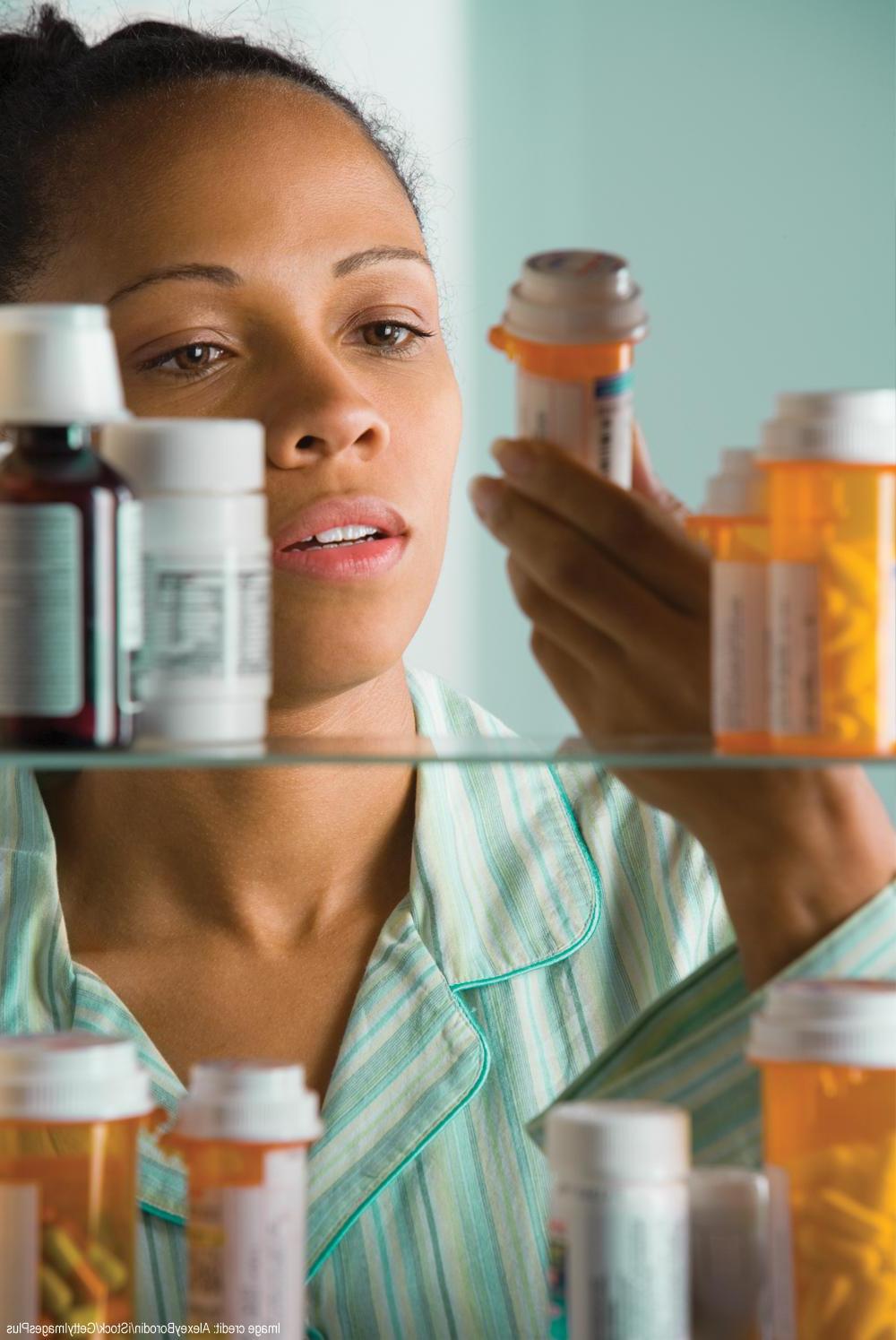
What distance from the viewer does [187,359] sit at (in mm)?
892

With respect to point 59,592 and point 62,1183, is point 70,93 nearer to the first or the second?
point 59,592

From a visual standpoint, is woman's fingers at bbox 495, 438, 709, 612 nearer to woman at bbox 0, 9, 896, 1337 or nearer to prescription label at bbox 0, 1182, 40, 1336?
woman at bbox 0, 9, 896, 1337

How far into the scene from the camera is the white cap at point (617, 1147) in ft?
1.94

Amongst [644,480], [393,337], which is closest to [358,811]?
[393,337]

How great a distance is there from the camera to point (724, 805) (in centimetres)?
72

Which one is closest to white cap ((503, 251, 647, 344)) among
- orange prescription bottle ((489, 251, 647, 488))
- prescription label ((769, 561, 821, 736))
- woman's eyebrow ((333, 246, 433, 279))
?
orange prescription bottle ((489, 251, 647, 488))

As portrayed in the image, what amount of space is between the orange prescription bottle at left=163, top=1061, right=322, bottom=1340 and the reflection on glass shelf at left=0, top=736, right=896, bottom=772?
109mm

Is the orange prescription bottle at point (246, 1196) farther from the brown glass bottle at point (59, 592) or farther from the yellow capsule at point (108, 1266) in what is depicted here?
the brown glass bottle at point (59, 592)

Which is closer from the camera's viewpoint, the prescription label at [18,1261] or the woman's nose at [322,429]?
the prescription label at [18,1261]

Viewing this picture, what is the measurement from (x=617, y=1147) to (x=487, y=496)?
246 mm

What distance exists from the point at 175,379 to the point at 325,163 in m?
0.14

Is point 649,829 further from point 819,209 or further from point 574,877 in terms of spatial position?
point 819,209

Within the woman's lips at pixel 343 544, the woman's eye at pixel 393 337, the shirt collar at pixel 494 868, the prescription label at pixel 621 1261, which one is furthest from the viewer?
the shirt collar at pixel 494 868

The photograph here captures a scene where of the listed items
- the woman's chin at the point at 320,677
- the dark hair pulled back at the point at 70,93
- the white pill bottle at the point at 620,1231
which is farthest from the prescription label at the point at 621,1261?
the dark hair pulled back at the point at 70,93
